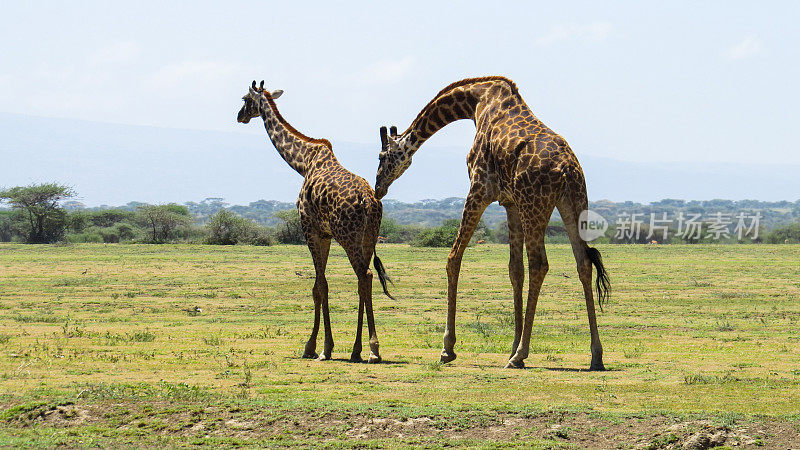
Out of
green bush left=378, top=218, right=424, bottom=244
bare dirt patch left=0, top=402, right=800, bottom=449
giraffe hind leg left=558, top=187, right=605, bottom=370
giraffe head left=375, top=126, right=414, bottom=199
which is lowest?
bare dirt patch left=0, top=402, right=800, bottom=449

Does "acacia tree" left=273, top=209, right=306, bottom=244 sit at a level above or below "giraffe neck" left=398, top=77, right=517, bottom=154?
below

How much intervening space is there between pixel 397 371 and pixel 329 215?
2.38 meters

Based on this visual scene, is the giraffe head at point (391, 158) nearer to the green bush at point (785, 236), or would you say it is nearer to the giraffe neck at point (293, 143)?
the giraffe neck at point (293, 143)

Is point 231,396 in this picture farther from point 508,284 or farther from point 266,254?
point 266,254

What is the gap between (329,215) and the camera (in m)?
13.0

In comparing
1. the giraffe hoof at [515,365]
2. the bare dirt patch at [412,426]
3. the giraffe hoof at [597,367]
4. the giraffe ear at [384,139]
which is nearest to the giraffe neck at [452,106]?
the giraffe ear at [384,139]

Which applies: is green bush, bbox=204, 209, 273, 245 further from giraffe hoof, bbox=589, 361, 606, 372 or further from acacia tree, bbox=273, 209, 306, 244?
giraffe hoof, bbox=589, 361, 606, 372

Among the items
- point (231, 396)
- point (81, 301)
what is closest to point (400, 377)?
point (231, 396)

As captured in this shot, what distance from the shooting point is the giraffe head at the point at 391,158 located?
46.3 ft

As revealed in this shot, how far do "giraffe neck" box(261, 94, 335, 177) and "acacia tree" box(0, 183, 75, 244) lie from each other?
149 ft

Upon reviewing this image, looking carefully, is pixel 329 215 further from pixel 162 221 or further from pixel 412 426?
pixel 162 221

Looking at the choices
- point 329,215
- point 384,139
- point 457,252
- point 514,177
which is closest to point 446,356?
point 457,252

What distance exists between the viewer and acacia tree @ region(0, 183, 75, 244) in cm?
5849

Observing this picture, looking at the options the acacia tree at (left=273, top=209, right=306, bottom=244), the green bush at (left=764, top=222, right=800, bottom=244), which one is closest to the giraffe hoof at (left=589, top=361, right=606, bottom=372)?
the acacia tree at (left=273, top=209, right=306, bottom=244)
